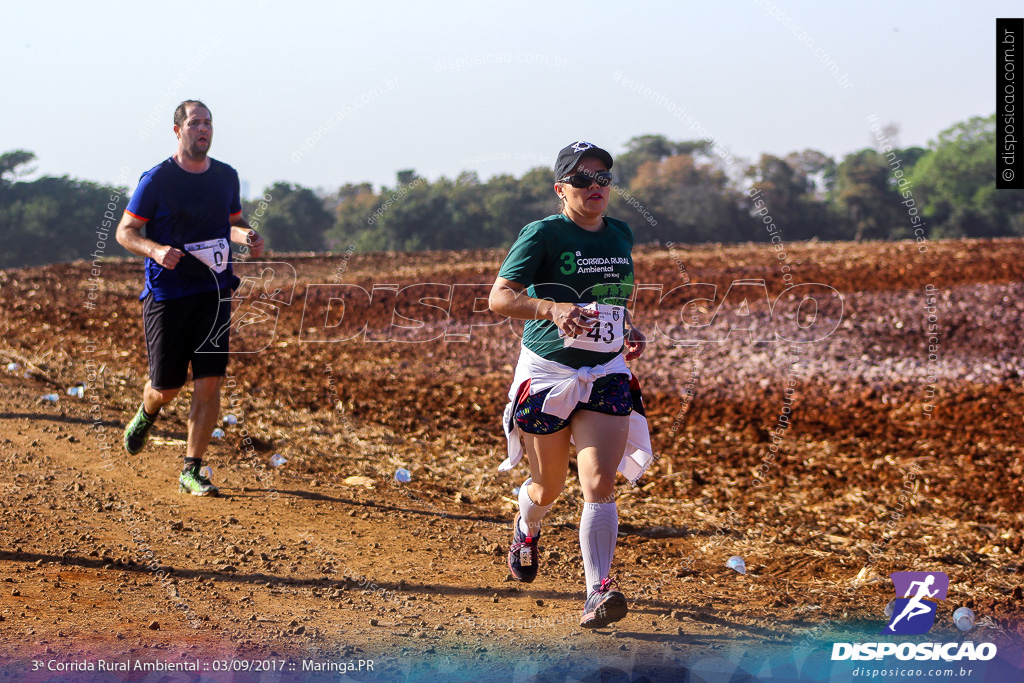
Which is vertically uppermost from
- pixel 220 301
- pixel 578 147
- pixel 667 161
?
pixel 667 161

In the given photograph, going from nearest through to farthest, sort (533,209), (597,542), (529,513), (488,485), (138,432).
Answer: (597,542) < (529,513) < (138,432) < (488,485) < (533,209)

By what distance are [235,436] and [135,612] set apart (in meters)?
3.45

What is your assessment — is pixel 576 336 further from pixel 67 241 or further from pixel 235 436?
pixel 67 241

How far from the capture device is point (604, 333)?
4.11 meters

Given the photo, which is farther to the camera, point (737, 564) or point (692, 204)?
point (692, 204)

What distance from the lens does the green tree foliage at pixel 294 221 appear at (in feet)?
84.9

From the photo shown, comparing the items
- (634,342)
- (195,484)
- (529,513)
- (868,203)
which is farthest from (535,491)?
(868,203)

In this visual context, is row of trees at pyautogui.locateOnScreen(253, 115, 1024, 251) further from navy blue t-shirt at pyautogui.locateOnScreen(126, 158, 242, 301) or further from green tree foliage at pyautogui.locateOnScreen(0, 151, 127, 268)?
navy blue t-shirt at pyautogui.locateOnScreen(126, 158, 242, 301)

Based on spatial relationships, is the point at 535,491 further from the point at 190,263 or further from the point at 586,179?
the point at 190,263

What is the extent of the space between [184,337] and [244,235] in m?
0.74

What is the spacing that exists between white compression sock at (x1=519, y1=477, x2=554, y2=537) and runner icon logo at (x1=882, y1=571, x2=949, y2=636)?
1.81m

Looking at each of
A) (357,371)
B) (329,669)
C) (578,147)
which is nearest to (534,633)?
(329,669)

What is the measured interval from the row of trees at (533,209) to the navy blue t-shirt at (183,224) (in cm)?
1571

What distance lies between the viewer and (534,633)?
421 cm
